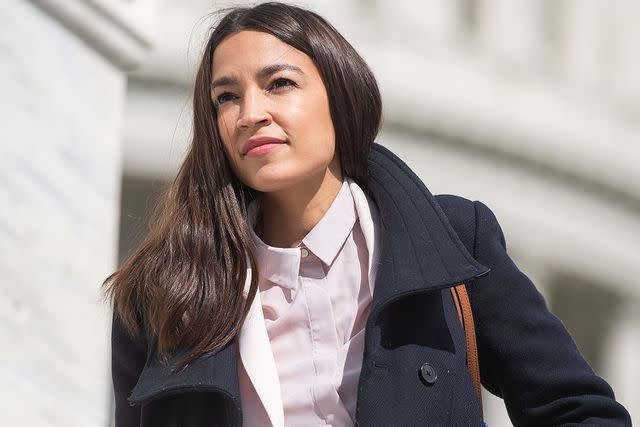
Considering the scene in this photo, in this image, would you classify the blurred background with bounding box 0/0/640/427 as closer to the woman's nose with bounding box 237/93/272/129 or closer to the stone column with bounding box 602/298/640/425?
the stone column with bounding box 602/298/640/425

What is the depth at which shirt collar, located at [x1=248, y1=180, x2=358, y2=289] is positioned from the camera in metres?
4.12

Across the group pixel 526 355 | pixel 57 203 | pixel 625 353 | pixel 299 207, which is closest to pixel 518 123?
pixel 625 353

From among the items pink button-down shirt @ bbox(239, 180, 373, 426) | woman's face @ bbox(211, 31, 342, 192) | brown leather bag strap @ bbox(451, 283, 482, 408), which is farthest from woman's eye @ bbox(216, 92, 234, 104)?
brown leather bag strap @ bbox(451, 283, 482, 408)

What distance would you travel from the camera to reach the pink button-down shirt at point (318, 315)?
3.98 metres

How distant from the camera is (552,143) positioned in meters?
16.6

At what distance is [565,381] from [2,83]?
2.38m

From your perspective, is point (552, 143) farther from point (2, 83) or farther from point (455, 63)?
point (2, 83)

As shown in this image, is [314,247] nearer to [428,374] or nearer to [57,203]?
[428,374]

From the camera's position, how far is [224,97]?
13.6 ft

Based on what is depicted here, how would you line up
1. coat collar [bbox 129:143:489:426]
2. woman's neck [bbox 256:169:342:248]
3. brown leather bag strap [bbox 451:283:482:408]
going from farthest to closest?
woman's neck [bbox 256:169:342:248] → brown leather bag strap [bbox 451:283:482:408] → coat collar [bbox 129:143:489:426]

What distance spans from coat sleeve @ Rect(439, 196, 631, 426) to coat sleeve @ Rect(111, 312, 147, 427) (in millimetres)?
826

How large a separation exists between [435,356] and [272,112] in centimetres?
68

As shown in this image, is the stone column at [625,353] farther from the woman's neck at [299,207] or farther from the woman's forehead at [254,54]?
the woman's forehead at [254,54]

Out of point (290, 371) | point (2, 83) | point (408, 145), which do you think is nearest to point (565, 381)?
point (290, 371)
